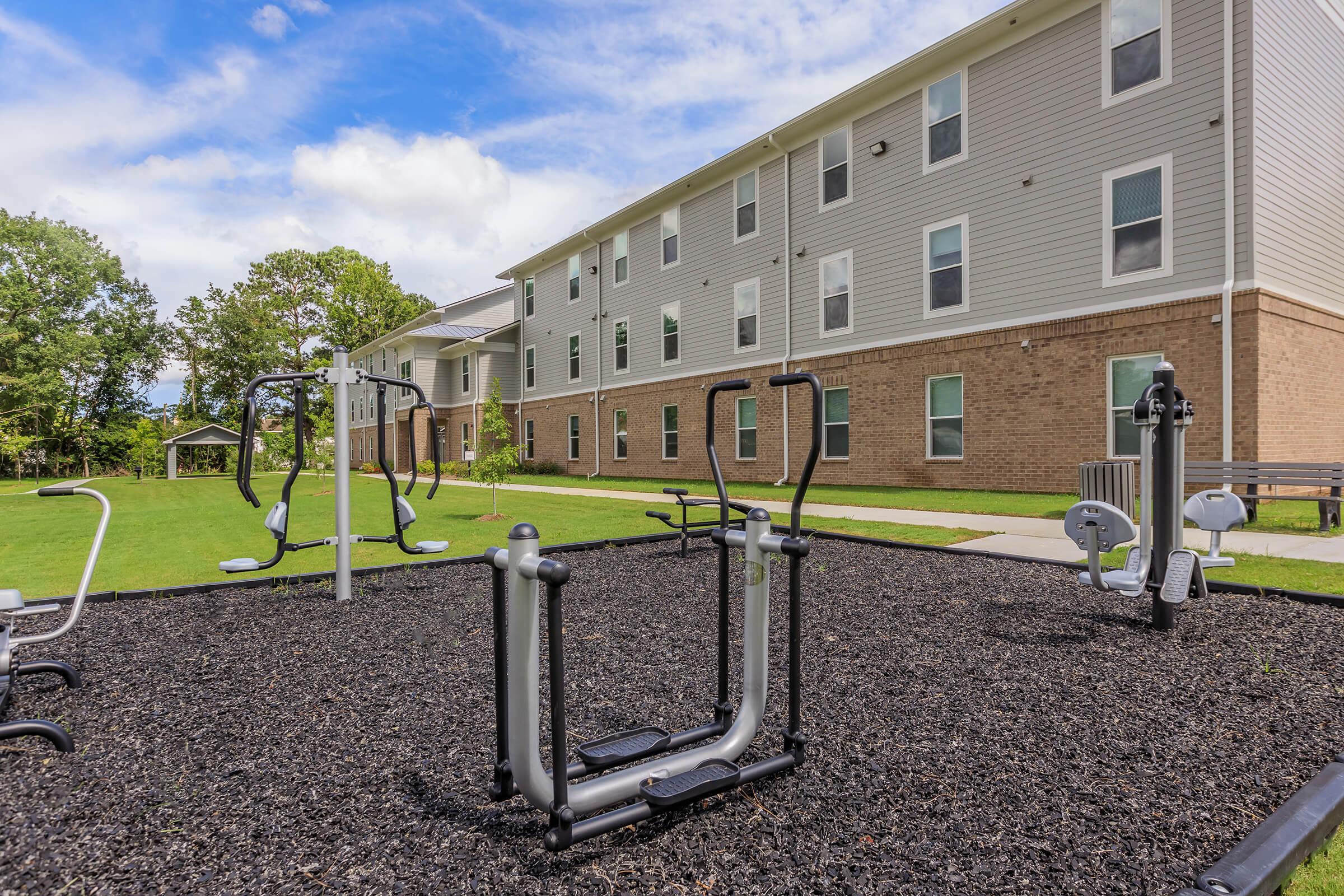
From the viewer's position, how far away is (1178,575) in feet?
12.8

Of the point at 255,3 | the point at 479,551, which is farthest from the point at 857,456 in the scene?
the point at 255,3

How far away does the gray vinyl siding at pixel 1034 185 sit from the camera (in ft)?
31.4

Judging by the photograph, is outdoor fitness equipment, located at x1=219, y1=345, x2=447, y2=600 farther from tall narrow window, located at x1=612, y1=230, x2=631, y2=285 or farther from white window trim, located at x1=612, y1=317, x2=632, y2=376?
tall narrow window, located at x1=612, y1=230, x2=631, y2=285

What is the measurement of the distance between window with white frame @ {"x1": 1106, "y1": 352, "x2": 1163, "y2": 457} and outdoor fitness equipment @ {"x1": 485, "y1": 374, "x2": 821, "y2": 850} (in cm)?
992

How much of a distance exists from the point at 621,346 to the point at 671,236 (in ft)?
12.4

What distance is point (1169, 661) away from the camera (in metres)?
3.38

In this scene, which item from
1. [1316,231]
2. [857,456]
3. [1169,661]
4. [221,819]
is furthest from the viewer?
[857,456]

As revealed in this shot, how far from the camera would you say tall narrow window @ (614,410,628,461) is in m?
21.0

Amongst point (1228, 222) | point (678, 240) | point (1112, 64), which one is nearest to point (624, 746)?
point (1228, 222)

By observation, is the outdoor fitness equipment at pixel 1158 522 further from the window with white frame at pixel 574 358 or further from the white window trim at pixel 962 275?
the window with white frame at pixel 574 358

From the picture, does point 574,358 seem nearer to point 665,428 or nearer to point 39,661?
point 665,428

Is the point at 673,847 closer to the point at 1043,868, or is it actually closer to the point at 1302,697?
the point at 1043,868

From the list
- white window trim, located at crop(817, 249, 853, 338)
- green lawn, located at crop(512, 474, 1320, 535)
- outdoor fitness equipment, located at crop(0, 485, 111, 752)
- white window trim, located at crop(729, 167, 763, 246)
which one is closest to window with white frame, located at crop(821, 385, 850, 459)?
green lawn, located at crop(512, 474, 1320, 535)

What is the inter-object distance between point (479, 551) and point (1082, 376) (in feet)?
31.6
